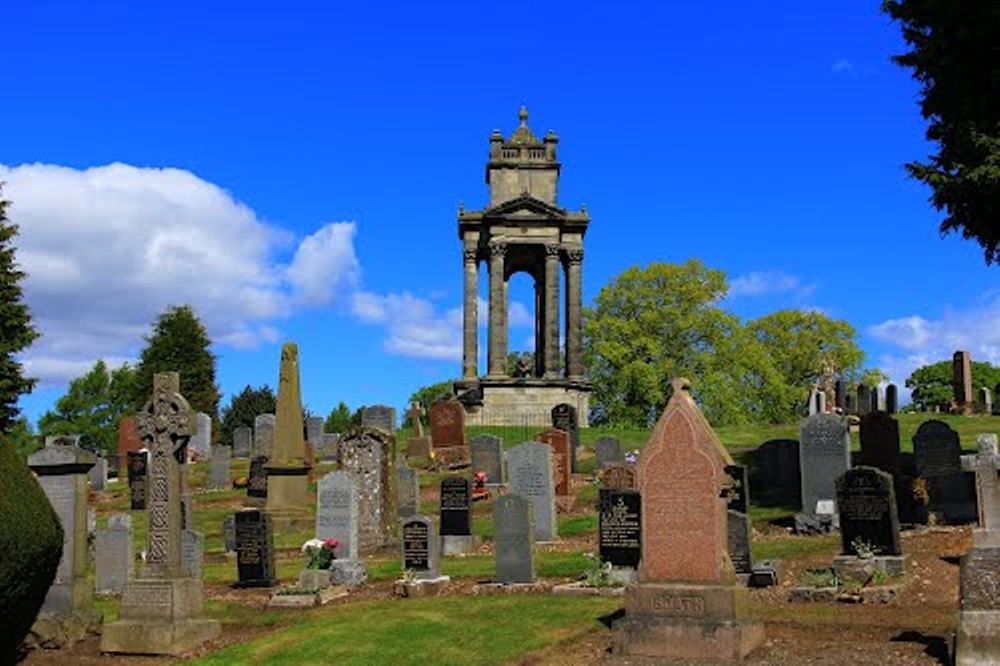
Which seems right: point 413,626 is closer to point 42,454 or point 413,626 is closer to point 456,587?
point 456,587

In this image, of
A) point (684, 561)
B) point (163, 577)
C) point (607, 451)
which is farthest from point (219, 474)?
point (684, 561)

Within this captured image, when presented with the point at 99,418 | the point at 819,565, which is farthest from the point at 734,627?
the point at 99,418

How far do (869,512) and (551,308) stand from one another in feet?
109

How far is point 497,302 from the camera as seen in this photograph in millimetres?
46531

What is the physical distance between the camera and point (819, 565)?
570 inches

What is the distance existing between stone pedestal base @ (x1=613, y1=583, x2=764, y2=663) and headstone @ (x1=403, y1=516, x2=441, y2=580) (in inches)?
209

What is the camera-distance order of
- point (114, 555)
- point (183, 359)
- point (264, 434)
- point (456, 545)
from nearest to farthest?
point (114, 555)
point (456, 545)
point (264, 434)
point (183, 359)

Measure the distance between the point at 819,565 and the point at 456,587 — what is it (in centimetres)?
529

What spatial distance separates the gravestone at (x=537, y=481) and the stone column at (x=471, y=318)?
85.6 ft

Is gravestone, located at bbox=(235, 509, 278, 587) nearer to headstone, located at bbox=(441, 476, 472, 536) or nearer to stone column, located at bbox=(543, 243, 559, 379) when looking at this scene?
headstone, located at bbox=(441, 476, 472, 536)

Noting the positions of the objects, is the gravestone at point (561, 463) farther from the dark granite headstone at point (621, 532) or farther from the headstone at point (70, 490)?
the headstone at point (70, 490)

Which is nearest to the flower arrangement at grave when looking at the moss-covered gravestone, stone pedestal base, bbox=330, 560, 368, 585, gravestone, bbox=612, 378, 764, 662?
stone pedestal base, bbox=330, 560, 368, 585

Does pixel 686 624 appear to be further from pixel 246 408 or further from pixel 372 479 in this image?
pixel 246 408

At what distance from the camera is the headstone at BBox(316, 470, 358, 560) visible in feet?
54.3
